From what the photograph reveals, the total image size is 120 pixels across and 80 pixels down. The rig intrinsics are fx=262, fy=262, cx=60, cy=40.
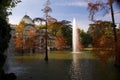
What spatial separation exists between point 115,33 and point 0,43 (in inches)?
583

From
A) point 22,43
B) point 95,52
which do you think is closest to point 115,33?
point 95,52

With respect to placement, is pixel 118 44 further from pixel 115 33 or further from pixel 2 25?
pixel 2 25

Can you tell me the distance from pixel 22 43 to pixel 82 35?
4387cm

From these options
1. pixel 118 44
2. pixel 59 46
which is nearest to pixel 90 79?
pixel 118 44

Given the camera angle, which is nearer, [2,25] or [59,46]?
[2,25]

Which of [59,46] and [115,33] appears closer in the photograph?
[115,33]

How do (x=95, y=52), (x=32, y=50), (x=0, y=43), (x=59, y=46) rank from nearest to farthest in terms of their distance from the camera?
(x=0, y=43) < (x=95, y=52) < (x=32, y=50) < (x=59, y=46)

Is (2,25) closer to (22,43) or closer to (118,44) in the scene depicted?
(118,44)

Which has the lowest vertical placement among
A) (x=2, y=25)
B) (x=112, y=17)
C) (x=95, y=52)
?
(x=95, y=52)

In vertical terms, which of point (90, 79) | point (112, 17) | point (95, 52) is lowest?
point (90, 79)

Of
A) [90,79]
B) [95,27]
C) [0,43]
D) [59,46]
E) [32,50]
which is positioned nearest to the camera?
[0,43]

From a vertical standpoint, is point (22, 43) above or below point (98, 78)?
above

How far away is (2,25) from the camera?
20.1 meters

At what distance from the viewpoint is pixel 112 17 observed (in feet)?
99.8
